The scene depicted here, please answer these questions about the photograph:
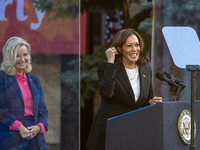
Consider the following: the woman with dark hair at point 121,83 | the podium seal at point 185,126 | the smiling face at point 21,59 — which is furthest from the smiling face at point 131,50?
the smiling face at point 21,59

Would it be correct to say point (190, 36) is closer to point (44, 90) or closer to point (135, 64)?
point (135, 64)

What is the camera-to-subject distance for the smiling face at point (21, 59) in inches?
148

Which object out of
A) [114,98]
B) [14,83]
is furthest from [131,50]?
[14,83]

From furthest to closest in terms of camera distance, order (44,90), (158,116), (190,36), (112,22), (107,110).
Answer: (112,22)
(44,90)
(107,110)
(190,36)
(158,116)

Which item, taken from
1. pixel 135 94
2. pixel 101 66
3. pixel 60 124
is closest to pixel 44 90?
pixel 60 124

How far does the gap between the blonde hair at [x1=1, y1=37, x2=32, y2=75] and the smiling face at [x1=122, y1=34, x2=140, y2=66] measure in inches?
45.2

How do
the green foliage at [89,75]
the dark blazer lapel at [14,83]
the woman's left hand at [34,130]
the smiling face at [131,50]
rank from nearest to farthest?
the smiling face at [131,50] < the dark blazer lapel at [14,83] < the woman's left hand at [34,130] < the green foliage at [89,75]

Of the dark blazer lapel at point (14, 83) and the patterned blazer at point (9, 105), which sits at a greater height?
the dark blazer lapel at point (14, 83)

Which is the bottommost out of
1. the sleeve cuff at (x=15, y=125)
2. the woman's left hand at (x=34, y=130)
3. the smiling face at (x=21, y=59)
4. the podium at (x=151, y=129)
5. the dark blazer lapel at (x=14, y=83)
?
the woman's left hand at (x=34, y=130)

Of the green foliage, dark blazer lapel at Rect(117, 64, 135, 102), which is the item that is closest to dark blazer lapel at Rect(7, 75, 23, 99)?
dark blazer lapel at Rect(117, 64, 135, 102)

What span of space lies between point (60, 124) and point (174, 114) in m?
2.23

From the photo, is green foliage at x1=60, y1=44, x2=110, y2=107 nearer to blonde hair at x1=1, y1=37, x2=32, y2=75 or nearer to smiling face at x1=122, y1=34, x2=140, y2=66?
blonde hair at x1=1, y1=37, x2=32, y2=75

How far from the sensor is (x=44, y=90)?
417 centimetres

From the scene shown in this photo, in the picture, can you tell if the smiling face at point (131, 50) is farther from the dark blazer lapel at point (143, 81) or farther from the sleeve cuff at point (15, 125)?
the sleeve cuff at point (15, 125)
